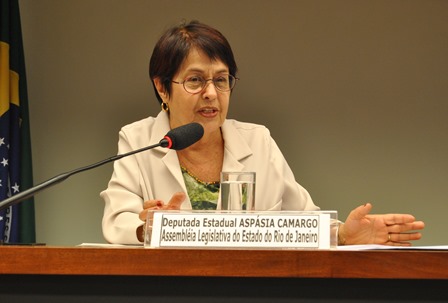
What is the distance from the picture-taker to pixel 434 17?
3.92 metres

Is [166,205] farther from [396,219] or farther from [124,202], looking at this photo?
[396,219]

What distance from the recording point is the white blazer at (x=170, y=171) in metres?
2.46

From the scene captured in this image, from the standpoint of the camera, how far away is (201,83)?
2.62 meters

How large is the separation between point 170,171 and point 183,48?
17.3 inches

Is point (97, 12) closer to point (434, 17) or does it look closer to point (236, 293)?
point (434, 17)

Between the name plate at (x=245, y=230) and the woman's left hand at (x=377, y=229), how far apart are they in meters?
0.67

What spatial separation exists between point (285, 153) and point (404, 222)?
185cm

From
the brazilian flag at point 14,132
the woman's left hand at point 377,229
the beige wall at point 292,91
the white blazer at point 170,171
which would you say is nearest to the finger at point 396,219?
the woman's left hand at point 377,229

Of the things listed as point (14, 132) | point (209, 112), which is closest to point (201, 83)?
point (209, 112)

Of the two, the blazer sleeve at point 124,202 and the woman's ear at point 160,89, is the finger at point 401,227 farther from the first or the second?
the woman's ear at point 160,89

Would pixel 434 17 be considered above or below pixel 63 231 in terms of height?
above

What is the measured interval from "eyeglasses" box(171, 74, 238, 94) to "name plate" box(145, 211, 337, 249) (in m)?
1.24

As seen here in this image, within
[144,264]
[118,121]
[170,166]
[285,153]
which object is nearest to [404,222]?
[170,166]

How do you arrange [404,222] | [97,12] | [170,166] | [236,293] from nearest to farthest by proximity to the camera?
[236,293], [404,222], [170,166], [97,12]
